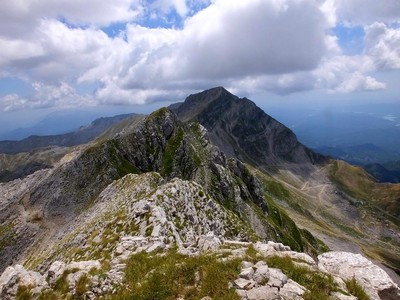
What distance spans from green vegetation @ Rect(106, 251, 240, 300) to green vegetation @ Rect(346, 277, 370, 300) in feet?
18.0

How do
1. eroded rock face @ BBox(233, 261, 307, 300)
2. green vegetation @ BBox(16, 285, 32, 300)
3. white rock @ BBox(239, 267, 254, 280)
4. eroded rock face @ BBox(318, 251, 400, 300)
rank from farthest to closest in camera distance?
green vegetation @ BBox(16, 285, 32, 300) → eroded rock face @ BBox(318, 251, 400, 300) → white rock @ BBox(239, 267, 254, 280) → eroded rock face @ BBox(233, 261, 307, 300)

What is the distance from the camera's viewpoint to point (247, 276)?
16.9m

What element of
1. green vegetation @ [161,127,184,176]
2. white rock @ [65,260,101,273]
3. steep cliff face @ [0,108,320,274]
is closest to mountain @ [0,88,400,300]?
white rock @ [65,260,101,273]

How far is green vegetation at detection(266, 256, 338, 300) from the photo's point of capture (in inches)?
607

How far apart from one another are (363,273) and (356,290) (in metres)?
2.59

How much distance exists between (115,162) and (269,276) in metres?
99.6

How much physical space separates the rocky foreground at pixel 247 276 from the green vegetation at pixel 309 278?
1.8 inches

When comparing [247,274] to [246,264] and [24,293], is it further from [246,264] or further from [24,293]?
[24,293]

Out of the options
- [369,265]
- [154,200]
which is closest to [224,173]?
[154,200]

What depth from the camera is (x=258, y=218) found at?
3612 inches

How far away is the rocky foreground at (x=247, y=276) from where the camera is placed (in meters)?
16.0

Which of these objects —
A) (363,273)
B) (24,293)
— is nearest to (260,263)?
(363,273)

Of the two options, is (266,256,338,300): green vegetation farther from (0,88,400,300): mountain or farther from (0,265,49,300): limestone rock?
(0,265,49,300): limestone rock

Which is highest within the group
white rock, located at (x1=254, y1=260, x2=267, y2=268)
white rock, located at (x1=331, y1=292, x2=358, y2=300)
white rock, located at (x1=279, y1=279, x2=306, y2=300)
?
white rock, located at (x1=254, y1=260, x2=267, y2=268)
